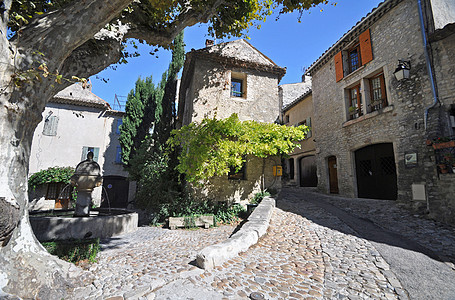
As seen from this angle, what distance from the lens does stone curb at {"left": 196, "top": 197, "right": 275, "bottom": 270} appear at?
9.83ft

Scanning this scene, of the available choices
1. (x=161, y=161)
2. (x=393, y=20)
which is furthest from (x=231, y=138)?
(x=393, y=20)

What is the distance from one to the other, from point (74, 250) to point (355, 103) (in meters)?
11.6

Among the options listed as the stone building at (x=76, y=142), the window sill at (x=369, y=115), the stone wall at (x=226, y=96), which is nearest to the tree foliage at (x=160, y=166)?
the stone wall at (x=226, y=96)

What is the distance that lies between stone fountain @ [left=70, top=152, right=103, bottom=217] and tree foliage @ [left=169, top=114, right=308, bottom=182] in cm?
240

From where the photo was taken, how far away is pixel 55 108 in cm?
1415

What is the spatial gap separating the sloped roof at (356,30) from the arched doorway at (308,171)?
581cm

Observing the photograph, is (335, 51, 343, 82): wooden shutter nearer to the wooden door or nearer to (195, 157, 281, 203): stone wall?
the wooden door

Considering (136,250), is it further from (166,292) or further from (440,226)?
(440,226)

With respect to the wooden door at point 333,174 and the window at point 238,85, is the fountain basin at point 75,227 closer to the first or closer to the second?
the window at point 238,85

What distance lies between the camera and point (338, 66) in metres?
11.0

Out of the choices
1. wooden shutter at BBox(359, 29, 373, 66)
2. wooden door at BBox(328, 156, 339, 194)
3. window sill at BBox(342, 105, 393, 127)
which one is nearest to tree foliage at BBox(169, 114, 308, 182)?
window sill at BBox(342, 105, 393, 127)

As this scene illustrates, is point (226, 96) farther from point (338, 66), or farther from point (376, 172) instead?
point (376, 172)

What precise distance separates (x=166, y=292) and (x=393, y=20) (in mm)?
11605

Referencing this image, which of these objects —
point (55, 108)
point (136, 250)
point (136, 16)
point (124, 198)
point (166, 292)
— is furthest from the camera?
point (124, 198)
